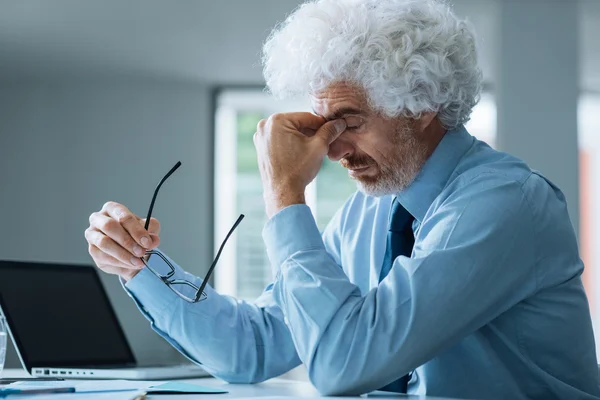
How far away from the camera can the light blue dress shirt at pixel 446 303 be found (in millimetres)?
1121

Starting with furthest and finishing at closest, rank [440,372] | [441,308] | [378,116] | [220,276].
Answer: [220,276] → [378,116] → [440,372] → [441,308]

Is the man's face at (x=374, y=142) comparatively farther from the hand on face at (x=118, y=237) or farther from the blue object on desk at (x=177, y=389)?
the blue object on desk at (x=177, y=389)

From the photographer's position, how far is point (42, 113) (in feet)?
19.0

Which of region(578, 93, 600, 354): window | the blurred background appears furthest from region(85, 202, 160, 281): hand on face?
region(578, 93, 600, 354): window

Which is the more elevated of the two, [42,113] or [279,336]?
[42,113]

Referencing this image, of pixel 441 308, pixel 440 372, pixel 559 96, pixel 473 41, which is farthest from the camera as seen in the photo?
pixel 559 96

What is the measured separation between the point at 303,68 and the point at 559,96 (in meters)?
3.42

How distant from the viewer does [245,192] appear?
626 centimetres

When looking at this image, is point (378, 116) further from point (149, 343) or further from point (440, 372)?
point (149, 343)

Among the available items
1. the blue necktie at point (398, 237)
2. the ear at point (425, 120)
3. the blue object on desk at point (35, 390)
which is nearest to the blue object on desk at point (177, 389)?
the blue object on desk at point (35, 390)

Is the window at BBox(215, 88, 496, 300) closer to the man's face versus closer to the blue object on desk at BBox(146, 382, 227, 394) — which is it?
the man's face

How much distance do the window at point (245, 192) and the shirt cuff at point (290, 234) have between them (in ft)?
16.0

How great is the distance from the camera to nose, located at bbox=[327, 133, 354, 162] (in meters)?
1.42

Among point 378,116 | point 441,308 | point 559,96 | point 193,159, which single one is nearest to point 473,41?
point 378,116
